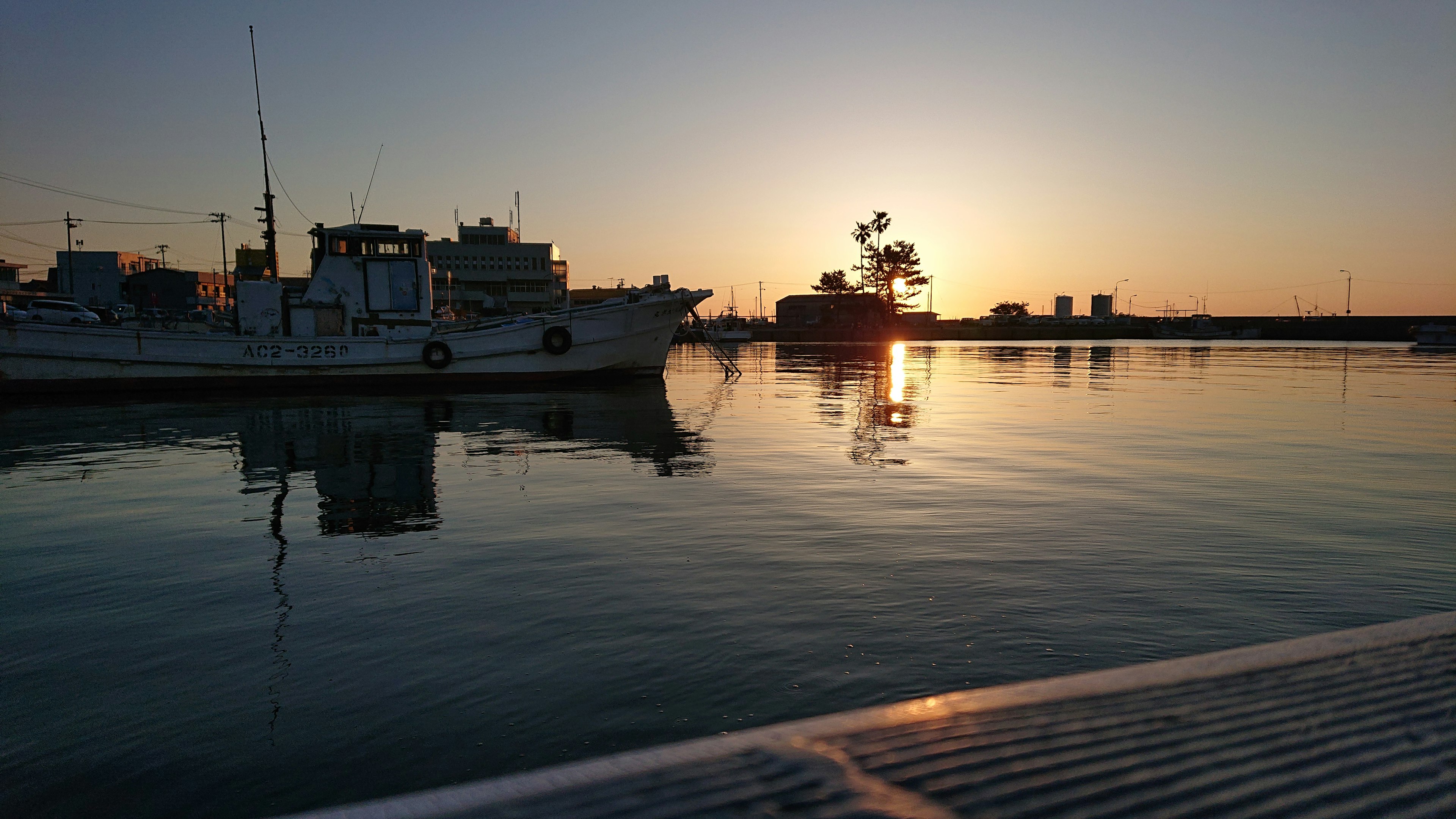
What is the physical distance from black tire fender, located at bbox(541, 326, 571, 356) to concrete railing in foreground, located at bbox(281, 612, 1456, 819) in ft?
79.6

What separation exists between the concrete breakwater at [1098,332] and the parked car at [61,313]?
6986 cm

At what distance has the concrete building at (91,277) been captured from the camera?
9425 cm

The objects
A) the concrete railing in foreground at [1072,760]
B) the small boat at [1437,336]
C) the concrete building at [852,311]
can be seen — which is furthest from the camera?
the concrete building at [852,311]

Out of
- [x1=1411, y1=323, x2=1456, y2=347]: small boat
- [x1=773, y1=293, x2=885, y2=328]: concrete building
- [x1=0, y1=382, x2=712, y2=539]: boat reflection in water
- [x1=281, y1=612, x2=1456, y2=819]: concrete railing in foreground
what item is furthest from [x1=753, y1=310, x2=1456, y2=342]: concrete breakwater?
[x1=281, y1=612, x2=1456, y2=819]: concrete railing in foreground

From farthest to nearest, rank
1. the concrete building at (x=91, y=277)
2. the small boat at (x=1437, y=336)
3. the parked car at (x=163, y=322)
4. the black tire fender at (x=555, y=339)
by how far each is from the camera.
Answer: the concrete building at (x=91, y=277) < the small boat at (x=1437, y=336) < the black tire fender at (x=555, y=339) < the parked car at (x=163, y=322)

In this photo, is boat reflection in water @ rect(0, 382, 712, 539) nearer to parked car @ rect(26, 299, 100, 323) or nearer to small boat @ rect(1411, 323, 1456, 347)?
parked car @ rect(26, 299, 100, 323)

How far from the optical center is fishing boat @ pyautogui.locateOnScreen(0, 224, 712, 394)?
75.1 ft

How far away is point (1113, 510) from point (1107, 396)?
15.5 metres

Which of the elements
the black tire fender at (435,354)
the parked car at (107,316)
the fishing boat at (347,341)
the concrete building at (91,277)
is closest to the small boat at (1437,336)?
the fishing boat at (347,341)

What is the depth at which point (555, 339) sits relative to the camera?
86.3 ft

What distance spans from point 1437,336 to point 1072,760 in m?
84.8

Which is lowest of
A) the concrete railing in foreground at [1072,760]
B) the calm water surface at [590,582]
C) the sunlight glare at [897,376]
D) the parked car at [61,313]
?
the calm water surface at [590,582]

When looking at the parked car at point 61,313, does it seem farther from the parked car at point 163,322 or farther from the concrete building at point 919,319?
the concrete building at point 919,319

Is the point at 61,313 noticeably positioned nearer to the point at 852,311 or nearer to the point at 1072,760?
the point at 1072,760
